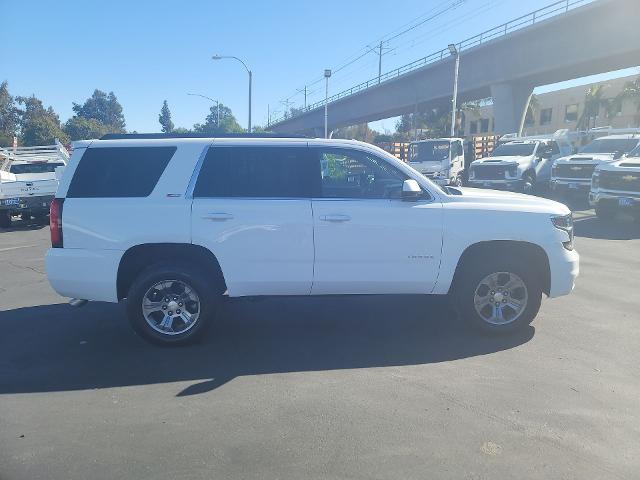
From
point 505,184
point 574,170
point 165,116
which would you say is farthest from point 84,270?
point 165,116

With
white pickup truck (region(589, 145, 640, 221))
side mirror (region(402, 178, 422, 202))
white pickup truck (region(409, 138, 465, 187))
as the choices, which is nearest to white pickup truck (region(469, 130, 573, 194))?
white pickup truck (region(409, 138, 465, 187))

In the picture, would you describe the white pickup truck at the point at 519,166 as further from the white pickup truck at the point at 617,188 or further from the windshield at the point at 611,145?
the white pickup truck at the point at 617,188

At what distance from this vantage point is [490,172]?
17.7 m

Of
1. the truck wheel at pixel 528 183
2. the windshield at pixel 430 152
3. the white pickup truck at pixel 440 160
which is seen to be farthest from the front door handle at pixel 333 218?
the windshield at pixel 430 152

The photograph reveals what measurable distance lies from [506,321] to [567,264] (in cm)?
82

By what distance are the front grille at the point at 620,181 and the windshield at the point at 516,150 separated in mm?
6214

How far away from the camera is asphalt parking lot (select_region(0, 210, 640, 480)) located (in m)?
2.94

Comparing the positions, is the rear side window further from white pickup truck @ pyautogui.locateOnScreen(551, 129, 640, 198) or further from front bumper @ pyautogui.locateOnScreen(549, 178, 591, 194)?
front bumper @ pyautogui.locateOnScreen(549, 178, 591, 194)

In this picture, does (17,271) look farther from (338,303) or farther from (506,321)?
(506,321)

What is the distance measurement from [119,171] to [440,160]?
17787 mm

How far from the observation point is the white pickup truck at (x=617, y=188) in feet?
38.9

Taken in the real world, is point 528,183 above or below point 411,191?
below

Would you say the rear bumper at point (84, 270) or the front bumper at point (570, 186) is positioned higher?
the front bumper at point (570, 186)

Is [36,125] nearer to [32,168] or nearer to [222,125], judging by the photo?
[222,125]
